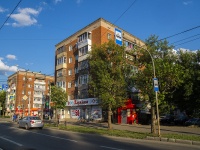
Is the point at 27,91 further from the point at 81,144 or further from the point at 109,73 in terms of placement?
the point at 81,144

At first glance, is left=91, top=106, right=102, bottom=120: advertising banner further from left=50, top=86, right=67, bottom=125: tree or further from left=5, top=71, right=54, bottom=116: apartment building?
left=5, top=71, right=54, bottom=116: apartment building

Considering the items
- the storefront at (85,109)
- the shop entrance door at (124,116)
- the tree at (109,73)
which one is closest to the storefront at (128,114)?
the shop entrance door at (124,116)

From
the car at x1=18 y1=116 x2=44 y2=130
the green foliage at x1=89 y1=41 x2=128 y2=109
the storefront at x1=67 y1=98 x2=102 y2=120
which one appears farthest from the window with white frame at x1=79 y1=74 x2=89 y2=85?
the car at x1=18 y1=116 x2=44 y2=130

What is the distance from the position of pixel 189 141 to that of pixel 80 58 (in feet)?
115

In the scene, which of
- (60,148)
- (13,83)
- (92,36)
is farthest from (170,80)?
(13,83)

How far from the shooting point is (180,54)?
111 feet

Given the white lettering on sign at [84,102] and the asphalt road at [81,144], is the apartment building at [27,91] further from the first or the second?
the asphalt road at [81,144]

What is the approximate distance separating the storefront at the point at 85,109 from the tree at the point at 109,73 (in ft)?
43.1

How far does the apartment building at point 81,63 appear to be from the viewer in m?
45.2

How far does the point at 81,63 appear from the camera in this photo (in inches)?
1898

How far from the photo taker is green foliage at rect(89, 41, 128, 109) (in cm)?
2641

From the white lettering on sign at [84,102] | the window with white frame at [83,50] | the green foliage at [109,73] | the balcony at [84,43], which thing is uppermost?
the balcony at [84,43]

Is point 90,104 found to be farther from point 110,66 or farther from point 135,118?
point 110,66

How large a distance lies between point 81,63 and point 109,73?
852 inches
